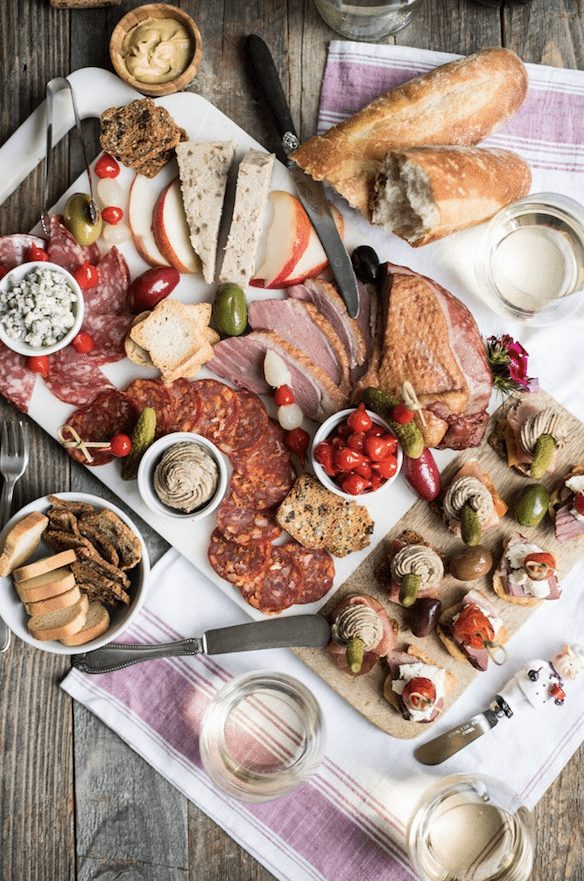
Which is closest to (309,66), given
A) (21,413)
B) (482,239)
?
(482,239)

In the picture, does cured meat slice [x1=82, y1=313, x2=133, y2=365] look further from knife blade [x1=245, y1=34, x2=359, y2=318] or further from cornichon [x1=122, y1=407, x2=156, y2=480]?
knife blade [x1=245, y1=34, x2=359, y2=318]

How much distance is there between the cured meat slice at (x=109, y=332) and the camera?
216 centimetres

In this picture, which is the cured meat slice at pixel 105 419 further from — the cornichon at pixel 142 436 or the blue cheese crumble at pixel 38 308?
the blue cheese crumble at pixel 38 308

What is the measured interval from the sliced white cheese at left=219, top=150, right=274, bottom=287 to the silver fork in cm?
67

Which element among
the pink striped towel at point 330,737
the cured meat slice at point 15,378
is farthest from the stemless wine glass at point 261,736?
the cured meat slice at point 15,378

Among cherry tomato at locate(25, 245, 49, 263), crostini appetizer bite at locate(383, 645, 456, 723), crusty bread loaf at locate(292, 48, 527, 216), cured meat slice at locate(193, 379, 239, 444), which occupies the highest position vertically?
crusty bread loaf at locate(292, 48, 527, 216)

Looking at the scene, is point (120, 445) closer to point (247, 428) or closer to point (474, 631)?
point (247, 428)

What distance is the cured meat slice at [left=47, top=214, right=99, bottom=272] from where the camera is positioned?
84.4 inches

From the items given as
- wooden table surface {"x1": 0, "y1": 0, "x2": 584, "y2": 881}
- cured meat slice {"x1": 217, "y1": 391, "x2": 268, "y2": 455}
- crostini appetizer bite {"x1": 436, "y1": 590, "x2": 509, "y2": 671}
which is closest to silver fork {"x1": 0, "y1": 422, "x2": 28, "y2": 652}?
wooden table surface {"x1": 0, "y1": 0, "x2": 584, "y2": 881}

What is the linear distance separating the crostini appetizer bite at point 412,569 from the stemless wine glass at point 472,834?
481 millimetres

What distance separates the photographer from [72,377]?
2.16 m

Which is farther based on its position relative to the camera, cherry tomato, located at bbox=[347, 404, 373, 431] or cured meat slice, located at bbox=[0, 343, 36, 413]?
cured meat slice, located at bbox=[0, 343, 36, 413]

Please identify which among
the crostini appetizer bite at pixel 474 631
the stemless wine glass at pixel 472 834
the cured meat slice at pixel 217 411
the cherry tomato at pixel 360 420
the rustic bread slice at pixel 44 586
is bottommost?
the stemless wine glass at pixel 472 834

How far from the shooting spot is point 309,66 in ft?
7.43
